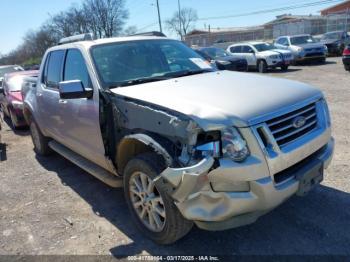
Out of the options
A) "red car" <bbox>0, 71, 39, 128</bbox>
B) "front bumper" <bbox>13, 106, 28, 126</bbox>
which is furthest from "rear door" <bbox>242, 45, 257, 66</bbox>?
"front bumper" <bbox>13, 106, 28, 126</bbox>

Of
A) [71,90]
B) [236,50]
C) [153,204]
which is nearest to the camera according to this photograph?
[153,204]

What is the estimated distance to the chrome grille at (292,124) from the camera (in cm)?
278

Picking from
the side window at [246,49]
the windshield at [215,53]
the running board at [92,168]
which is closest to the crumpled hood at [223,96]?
the running board at [92,168]

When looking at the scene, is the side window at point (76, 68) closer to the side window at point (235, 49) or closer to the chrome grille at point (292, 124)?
the chrome grille at point (292, 124)

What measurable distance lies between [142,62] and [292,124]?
1.97 m

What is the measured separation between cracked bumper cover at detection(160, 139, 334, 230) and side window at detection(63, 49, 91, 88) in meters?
1.87

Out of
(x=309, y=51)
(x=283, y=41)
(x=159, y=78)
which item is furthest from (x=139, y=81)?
(x=283, y=41)

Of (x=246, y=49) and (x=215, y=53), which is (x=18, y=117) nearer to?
(x=215, y=53)

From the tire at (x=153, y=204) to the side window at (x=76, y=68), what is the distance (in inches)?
48.4

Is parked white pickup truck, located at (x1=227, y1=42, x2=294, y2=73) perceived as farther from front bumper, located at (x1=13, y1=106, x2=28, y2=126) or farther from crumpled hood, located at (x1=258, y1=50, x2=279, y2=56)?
front bumper, located at (x1=13, y1=106, x2=28, y2=126)

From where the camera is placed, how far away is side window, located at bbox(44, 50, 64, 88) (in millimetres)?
4938

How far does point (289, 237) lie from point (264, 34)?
56.8 meters

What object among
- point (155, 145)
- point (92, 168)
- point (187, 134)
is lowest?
point (92, 168)

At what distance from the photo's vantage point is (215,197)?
262 cm
